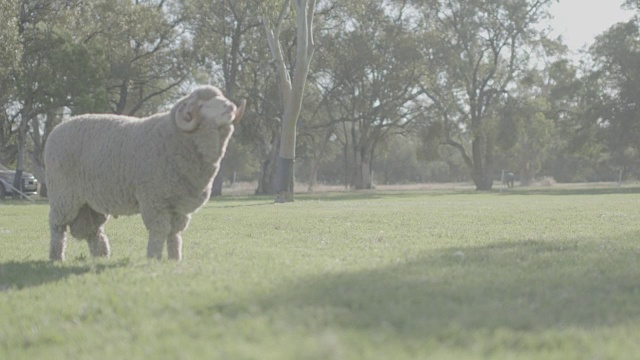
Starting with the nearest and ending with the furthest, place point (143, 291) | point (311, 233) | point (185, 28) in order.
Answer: point (143, 291), point (311, 233), point (185, 28)

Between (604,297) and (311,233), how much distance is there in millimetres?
6930

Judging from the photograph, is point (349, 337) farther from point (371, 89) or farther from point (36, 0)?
point (371, 89)

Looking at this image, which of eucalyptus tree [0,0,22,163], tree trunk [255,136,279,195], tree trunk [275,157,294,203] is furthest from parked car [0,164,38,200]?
tree trunk [255,136,279,195]

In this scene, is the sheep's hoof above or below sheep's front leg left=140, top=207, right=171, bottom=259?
below

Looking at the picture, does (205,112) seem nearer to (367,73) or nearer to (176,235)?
(176,235)

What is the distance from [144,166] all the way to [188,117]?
694mm

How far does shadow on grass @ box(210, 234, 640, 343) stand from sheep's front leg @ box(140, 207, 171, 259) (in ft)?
6.70

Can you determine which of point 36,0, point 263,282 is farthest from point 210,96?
point 36,0

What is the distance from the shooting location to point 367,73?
50625 mm

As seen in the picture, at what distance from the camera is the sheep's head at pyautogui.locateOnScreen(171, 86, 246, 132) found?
23.5ft

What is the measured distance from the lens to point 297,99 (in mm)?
26844

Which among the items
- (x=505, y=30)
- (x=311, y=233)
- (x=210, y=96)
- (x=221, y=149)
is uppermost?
(x=505, y=30)

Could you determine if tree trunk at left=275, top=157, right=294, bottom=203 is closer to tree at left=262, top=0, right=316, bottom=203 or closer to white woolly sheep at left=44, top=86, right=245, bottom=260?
tree at left=262, top=0, right=316, bottom=203

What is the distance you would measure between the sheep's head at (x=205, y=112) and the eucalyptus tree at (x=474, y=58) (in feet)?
136
